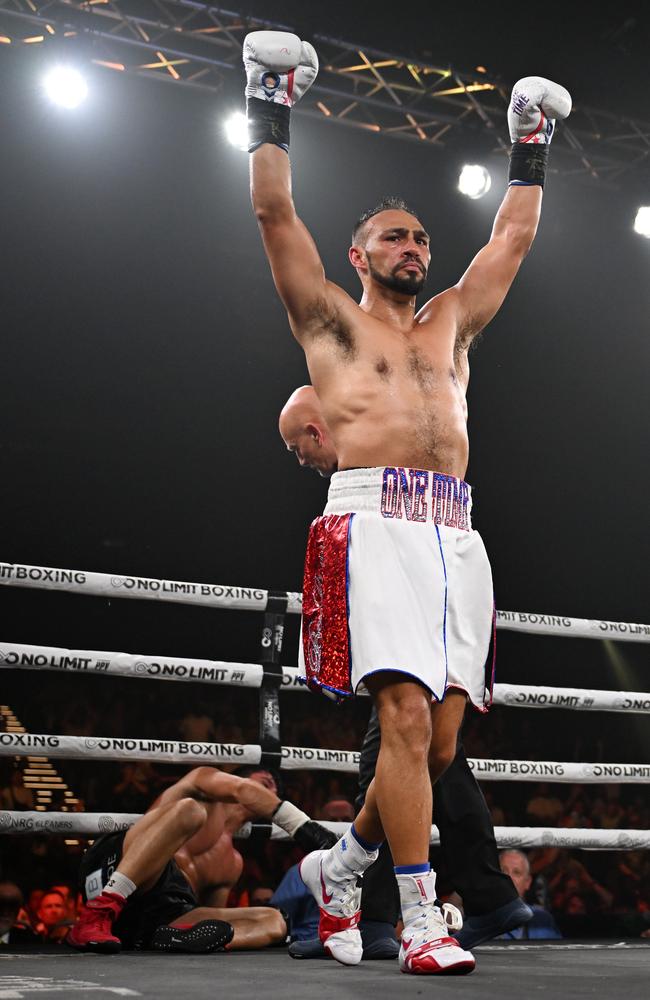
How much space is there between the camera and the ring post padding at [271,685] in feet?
10.2

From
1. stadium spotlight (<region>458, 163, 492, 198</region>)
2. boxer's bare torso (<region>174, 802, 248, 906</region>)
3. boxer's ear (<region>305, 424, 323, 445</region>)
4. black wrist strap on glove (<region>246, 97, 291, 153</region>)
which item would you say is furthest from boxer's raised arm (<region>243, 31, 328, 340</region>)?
stadium spotlight (<region>458, 163, 492, 198</region>)

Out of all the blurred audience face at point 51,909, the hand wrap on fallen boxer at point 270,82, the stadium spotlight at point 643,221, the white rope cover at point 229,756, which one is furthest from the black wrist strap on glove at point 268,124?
the stadium spotlight at point 643,221

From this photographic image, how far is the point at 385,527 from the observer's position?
218 cm

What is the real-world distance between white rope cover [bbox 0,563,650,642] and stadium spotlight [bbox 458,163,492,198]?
339 centimetres

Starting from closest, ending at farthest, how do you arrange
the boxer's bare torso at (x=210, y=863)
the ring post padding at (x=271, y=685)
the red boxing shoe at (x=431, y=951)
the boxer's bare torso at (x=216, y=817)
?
the red boxing shoe at (x=431, y=951) → the boxer's bare torso at (x=216, y=817) → the ring post padding at (x=271, y=685) → the boxer's bare torso at (x=210, y=863)

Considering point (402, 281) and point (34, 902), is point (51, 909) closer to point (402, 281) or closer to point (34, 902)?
point (34, 902)

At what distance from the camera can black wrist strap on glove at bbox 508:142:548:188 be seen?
8.96 ft

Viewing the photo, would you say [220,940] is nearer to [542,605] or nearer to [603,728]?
[542,605]

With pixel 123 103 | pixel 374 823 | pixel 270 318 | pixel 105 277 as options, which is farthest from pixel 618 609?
pixel 374 823

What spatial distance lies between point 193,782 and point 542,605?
4503 millimetres

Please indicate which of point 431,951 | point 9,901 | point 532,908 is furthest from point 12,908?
point 431,951

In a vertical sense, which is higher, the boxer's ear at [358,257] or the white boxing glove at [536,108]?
the white boxing glove at [536,108]

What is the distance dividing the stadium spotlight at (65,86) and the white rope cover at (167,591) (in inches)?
119

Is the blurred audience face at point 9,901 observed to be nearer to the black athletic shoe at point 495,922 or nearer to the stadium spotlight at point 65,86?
the black athletic shoe at point 495,922
